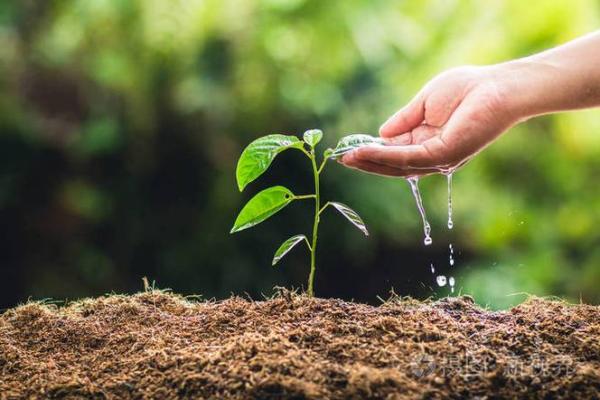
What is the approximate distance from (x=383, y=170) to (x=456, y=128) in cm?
15

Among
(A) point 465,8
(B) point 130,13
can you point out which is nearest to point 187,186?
(B) point 130,13

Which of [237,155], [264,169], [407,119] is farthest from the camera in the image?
[237,155]

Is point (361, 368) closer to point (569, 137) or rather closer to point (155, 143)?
point (155, 143)

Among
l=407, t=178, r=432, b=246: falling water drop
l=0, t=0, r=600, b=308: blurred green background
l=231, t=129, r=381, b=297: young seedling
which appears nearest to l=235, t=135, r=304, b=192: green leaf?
l=231, t=129, r=381, b=297: young seedling

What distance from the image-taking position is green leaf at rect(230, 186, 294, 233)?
1.12m

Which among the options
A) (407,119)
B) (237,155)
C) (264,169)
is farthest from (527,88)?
(237,155)

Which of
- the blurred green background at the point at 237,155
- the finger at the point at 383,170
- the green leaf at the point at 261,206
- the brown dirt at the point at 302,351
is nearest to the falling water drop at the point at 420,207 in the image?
the finger at the point at 383,170

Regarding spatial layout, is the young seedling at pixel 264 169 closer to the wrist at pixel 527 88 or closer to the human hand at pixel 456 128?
the human hand at pixel 456 128

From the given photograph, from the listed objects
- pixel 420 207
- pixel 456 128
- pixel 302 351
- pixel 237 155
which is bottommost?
pixel 302 351

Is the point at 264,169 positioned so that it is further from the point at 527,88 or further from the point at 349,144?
the point at 527,88

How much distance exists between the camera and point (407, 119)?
138 centimetres

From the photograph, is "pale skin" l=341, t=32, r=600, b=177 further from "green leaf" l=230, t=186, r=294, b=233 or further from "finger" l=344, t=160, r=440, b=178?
"green leaf" l=230, t=186, r=294, b=233

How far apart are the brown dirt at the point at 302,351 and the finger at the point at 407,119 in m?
0.40

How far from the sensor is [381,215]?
2881 millimetres
